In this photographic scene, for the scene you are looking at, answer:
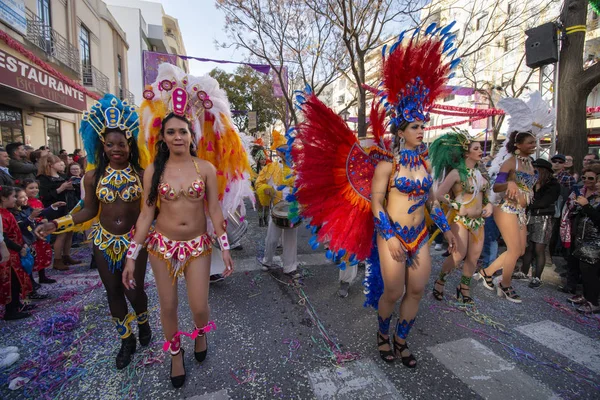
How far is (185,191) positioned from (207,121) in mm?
1135

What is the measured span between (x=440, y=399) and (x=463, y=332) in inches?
41.1

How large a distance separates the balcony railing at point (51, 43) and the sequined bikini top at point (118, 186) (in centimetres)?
1077

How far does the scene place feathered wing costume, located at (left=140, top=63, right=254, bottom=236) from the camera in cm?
264

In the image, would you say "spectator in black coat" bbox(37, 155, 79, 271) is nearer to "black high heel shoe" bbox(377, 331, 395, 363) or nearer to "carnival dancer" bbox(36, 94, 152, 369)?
"carnival dancer" bbox(36, 94, 152, 369)

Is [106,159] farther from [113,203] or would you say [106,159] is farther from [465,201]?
[465,201]

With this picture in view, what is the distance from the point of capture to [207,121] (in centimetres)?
304

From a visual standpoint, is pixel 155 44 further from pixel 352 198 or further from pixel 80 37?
pixel 352 198

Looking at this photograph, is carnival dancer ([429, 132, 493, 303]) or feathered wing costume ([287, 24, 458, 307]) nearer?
feathered wing costume ([287, 24, 458, 307])

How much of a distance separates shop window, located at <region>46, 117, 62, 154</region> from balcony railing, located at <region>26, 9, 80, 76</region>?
2.18 meters

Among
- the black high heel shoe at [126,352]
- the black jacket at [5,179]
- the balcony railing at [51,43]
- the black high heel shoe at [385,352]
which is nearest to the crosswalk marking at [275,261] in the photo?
the black high heel shoe at [126,352]

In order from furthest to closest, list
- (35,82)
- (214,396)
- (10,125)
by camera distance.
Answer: (10,125), (35,82), (214,396)

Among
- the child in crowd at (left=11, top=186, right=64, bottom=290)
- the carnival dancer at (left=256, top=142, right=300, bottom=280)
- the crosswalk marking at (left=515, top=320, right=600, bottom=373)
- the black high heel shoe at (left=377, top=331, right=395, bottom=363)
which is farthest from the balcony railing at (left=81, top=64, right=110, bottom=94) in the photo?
the crosswalk marking at (left=515, top=320, right=600, bottom=373)

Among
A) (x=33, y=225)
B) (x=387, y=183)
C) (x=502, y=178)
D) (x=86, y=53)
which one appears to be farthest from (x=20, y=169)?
(x=86, y=53)

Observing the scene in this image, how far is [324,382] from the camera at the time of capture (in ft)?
7.43
